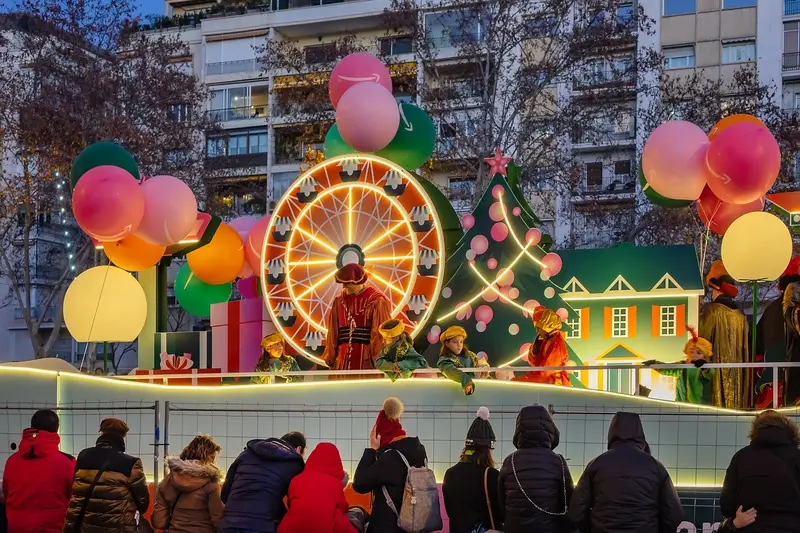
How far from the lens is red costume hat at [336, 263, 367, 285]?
1263 cm

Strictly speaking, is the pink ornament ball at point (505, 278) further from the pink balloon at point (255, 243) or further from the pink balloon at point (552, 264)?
the pink balloon at point (255, 243)

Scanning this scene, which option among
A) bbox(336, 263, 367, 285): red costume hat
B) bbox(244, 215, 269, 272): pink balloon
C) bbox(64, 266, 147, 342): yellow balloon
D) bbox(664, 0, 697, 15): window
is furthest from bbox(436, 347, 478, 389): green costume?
bbox(664, 0, 697, 15): window

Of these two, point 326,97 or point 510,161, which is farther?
point 326,97

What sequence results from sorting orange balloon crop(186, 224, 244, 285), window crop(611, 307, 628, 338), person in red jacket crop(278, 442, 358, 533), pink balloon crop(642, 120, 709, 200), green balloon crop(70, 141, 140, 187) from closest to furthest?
person in red jacket crop(278, 442, 358, 533)
pink balloon crop(642, 120, 709, 200)
green balloon crop(70, 141, 140, 187)
window crop(611, 307, 628, 338)
orange balloon crop(186, 224, 244, 285)

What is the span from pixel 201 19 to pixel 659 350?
36792 millimetres

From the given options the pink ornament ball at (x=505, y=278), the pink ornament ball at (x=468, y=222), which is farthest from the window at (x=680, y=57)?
the pink ornament ball at (x=505, y=278)

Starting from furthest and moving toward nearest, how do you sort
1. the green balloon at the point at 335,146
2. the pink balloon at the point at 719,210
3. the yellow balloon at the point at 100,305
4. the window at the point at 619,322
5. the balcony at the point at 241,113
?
the balcony at the point at 241,113 < the green balloon at the point at 335,146 < the window at the point at 619,322 < the yellow balloon at the point at 100,305 < the pink balloon at the point at 719,210

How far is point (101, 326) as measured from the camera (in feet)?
44.3

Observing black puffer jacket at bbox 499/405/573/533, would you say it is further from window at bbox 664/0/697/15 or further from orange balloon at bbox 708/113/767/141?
window at bbox 664/0/697/15

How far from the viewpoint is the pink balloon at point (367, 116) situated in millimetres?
13598

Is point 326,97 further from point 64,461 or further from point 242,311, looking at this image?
point 64,461

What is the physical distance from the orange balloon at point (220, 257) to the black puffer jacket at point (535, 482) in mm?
9022

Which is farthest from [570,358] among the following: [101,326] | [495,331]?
[101,326]

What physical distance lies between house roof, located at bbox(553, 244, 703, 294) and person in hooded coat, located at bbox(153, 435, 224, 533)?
25.5 feet
